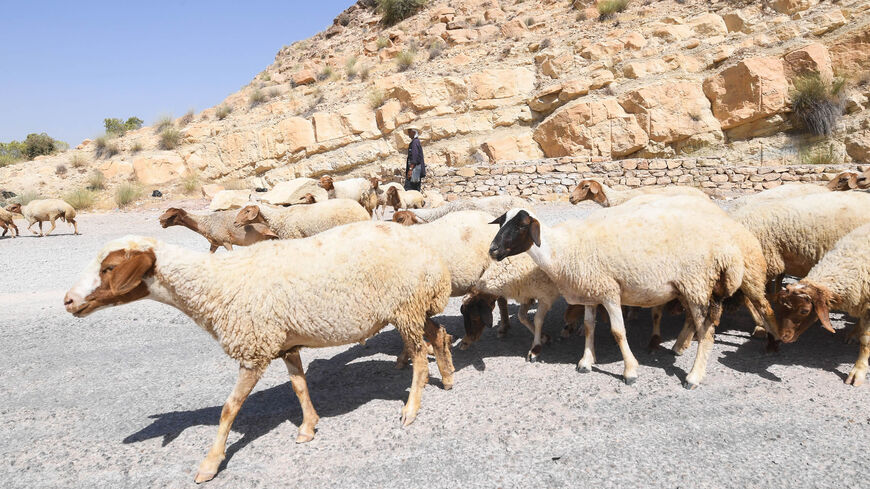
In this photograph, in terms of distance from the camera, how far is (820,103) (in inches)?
702

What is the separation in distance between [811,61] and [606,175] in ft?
30.5

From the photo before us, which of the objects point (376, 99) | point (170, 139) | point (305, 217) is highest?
point (376, 99)

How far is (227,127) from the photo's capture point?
2714cm

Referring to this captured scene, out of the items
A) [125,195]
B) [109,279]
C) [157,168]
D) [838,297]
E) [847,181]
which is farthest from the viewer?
[157,168]

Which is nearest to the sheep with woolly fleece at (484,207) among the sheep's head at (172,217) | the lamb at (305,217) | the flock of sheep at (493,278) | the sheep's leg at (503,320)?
the lamb at (305,217)

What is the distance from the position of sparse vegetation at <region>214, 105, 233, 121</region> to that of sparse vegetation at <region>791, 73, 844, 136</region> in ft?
94.9

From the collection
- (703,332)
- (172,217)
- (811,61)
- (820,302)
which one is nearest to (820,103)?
(811,61)

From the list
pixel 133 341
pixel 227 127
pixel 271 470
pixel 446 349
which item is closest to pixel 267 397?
pixel 271 470

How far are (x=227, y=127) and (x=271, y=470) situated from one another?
27378 millimetres

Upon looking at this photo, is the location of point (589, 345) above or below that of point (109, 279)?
below

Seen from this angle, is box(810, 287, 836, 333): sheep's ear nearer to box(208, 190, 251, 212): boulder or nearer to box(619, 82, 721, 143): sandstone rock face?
box(208, 190, 251, 212): boulder

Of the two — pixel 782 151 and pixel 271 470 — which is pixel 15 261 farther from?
pixel 782 151

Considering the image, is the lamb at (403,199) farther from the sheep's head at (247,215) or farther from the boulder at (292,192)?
the sheep's head at (247,215)

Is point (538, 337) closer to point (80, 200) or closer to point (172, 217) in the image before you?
point (172, 217)
